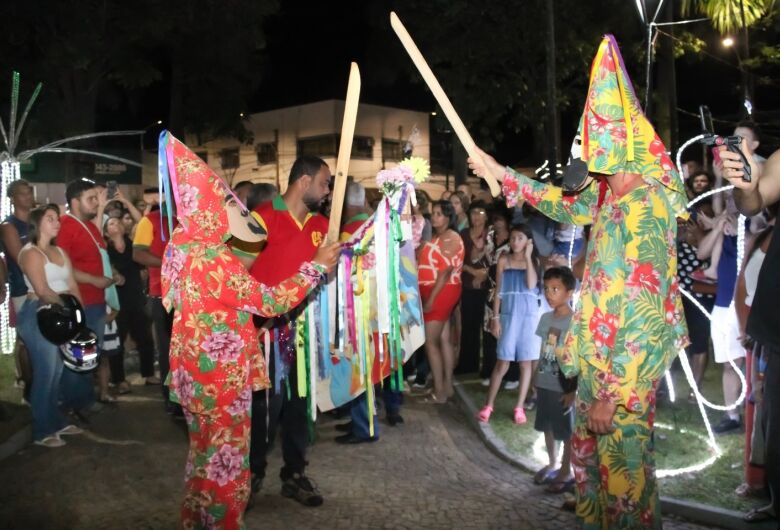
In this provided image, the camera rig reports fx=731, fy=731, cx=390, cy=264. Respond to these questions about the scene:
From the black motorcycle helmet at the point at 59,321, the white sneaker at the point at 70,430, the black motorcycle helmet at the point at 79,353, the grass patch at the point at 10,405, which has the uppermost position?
the black motorcycle helmet at the point at 59,321

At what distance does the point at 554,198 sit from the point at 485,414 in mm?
3981

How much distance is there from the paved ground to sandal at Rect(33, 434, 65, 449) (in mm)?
80

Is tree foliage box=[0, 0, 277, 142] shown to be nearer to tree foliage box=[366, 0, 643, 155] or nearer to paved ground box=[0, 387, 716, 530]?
tree foliage box=[366, 0, 643, 155]

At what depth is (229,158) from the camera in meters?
46.9

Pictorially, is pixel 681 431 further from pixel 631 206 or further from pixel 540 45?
pixel 540 45

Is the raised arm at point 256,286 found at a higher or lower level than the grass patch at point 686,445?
higher

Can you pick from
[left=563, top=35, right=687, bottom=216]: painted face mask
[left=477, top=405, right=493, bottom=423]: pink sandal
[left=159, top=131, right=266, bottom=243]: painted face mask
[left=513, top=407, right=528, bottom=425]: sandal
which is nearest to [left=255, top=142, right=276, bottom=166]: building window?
[left=477, top=405, right=493, bottom=423]: pink sandal

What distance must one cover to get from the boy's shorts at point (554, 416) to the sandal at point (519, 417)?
1617 millimetres

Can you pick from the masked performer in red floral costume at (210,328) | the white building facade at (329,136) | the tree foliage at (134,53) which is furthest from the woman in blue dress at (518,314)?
the white building facade at (329,136)

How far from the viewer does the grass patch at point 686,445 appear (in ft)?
17.2

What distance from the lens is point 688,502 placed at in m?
5.02

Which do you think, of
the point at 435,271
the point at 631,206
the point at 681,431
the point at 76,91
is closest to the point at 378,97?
the point at 76,91

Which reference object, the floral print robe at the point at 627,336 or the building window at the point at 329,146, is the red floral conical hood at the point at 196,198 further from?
the building window at the point at 329,146

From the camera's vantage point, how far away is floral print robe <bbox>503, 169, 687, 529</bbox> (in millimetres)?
3232
